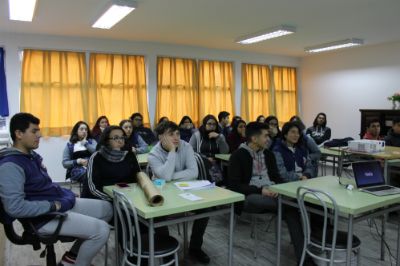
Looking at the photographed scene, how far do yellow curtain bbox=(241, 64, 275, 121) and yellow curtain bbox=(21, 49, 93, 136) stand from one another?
11.8ft

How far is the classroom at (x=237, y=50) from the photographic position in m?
4.38

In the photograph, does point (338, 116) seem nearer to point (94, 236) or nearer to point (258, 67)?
point (258, 67)

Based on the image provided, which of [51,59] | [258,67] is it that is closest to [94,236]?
[51,59]

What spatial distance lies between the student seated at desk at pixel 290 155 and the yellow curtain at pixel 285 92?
16.8 feet

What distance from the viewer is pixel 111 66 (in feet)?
21.4

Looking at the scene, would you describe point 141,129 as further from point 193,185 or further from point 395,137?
point 395,137

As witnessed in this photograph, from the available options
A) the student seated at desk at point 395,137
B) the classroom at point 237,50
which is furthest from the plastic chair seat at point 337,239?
the student seated at desk at point 395,137

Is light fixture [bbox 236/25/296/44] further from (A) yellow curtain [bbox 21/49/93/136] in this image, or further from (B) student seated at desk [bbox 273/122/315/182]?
(A) yellow curtain [bbox 21/49/93/136]

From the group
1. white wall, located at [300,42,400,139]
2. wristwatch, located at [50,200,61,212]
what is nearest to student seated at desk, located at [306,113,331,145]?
white wall, located at [300,42,400,139]

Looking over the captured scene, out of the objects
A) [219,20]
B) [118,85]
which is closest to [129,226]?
[219,20]

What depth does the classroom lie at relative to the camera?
4379mm

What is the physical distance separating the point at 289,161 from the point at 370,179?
0.87 m

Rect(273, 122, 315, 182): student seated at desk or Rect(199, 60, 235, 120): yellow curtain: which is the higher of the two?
Rect(199, 60, 235, 120): yellow curtain

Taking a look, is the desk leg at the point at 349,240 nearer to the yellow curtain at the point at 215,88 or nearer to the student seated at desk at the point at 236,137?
the student seated at desk at the point at 236,137
